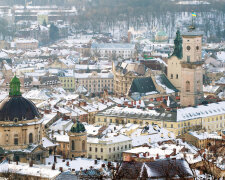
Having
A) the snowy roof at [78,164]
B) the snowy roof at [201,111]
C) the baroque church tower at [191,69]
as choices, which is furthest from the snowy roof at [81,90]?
the snowy roof at [78,164]

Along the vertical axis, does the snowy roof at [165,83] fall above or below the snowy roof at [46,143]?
below

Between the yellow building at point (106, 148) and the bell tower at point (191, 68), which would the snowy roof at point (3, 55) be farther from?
the yellow building at point (106, 148)

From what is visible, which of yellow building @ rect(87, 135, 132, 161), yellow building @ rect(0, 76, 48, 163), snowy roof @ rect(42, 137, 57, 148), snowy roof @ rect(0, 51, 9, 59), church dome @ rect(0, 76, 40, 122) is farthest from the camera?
snowy roof @ rect(0, 51, 9, 59)

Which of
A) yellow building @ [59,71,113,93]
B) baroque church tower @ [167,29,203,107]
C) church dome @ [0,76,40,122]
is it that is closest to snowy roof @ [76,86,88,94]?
yellow building @ [59,71,113,93]

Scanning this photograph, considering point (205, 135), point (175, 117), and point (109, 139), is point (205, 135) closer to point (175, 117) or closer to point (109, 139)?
point (175, 117)

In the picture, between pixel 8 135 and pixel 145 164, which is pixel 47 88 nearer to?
pixel 8 135

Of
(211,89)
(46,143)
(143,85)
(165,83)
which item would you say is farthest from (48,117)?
(211,89)

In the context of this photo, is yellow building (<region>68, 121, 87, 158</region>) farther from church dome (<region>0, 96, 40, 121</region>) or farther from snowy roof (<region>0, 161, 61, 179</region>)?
snowy roof (<region>0, 161, 61, 179</region>)

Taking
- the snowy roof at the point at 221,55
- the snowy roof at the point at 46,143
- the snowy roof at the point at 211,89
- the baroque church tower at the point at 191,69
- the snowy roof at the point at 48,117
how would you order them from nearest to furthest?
the snowy roof at the point at 46,143, the snowy roof at the point at 48,117, the baroque church tower at the point at 191,69, the snowy roof at the point at 211,89, the snowy roof at the point at 221,55
